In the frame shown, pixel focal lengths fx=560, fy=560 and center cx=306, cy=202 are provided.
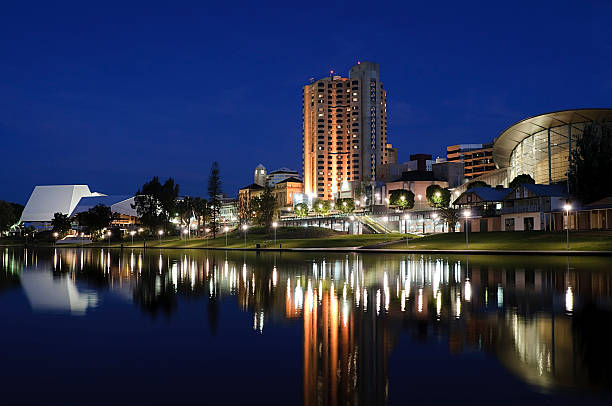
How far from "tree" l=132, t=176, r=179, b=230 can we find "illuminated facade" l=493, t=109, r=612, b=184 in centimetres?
8256

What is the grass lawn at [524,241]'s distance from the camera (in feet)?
192

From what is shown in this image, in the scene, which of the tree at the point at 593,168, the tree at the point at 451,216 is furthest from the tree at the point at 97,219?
the tree at the point at 593,168

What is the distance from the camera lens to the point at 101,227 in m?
153

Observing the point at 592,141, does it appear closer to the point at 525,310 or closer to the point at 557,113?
the point at 557,113

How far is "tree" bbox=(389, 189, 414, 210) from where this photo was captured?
15100cm

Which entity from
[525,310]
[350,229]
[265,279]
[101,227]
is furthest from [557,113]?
[101,227]

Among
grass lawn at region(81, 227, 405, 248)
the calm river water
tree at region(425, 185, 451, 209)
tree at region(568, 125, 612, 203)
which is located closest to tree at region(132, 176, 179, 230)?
grass lawn at region(81, 227, 405, 248)

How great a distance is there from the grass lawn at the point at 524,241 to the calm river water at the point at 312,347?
1578 inches

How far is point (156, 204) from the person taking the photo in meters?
145

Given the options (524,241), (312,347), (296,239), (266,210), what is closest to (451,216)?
(296,239)

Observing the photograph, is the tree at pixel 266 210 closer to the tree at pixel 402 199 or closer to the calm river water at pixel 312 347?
the tree at pixel 402 199

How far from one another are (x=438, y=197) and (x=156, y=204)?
71.8 metres

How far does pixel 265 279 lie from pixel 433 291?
10.4 meters

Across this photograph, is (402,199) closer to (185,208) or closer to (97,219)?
(185,208)
